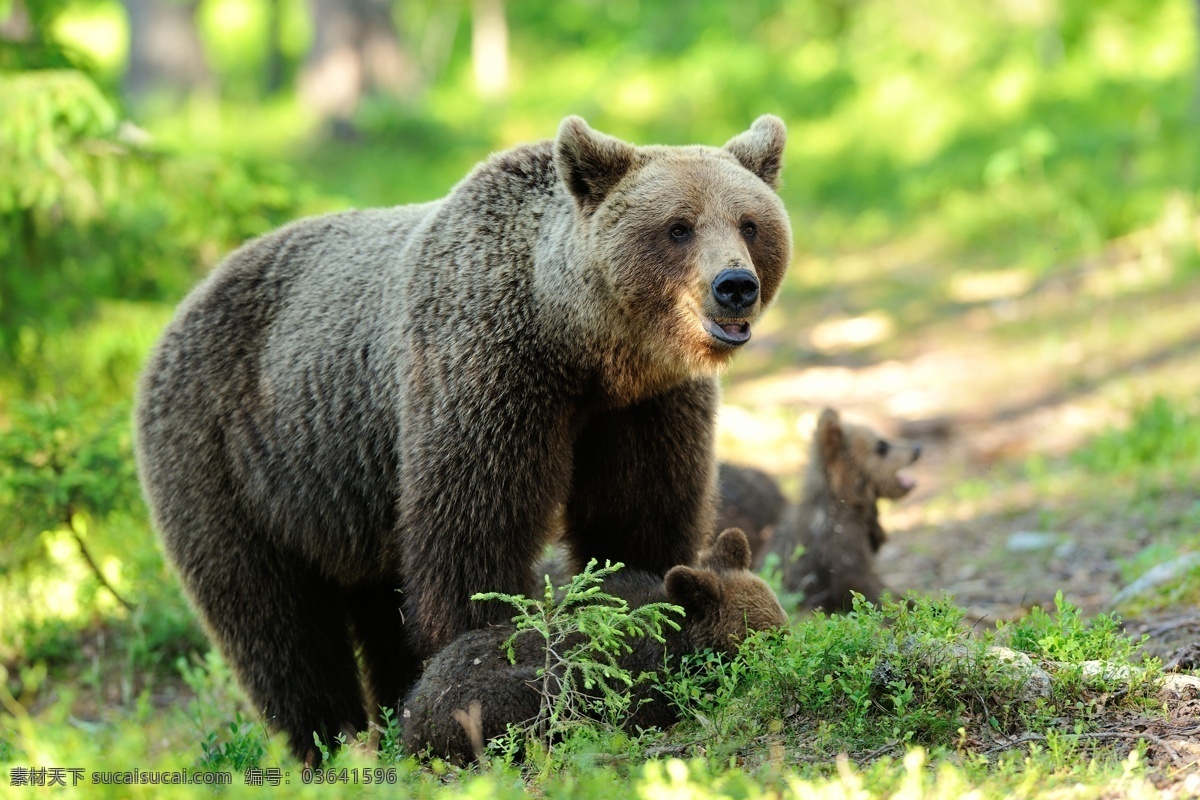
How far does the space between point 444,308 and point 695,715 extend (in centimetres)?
195

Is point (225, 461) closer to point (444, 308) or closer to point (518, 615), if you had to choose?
point (444, 308)

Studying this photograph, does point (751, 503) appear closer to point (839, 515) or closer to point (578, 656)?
point (839, 515)

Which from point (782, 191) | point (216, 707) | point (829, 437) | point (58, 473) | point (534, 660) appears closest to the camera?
point (534, 660)

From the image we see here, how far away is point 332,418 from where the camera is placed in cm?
616

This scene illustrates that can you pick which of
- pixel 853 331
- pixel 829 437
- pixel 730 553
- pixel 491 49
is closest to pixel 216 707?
pixel 730 553

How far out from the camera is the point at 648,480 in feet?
19.1

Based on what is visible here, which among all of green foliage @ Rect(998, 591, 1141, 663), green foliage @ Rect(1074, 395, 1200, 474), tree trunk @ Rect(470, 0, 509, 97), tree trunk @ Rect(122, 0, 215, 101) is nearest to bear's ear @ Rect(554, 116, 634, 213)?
green foliage @ Rect(998, 591, 1141, 663)

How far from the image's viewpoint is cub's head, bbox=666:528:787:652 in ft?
17.8

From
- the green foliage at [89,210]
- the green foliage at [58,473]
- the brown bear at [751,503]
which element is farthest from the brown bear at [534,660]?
the green foliage at [89,210]

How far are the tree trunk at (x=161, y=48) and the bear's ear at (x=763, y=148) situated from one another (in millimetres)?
25080

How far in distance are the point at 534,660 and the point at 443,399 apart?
1.11m

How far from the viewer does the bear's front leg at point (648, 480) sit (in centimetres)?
579

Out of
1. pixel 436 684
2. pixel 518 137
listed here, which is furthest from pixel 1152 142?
pixel 436 684

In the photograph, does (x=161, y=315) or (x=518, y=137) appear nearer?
(x=161, y=315)
